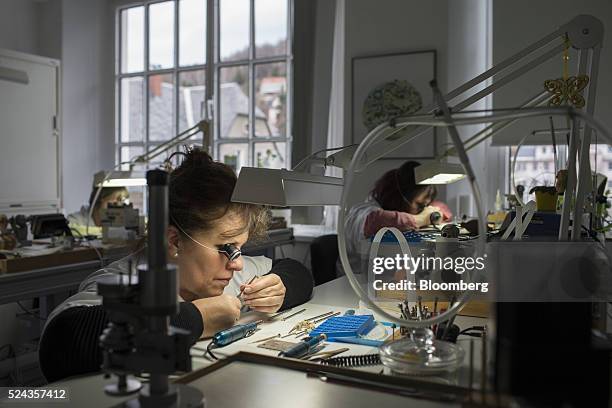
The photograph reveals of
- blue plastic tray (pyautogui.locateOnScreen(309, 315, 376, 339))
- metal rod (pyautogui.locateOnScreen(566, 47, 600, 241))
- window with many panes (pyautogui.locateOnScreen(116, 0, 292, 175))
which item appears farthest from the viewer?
window with many panes (pyautogui.locateOnScreen(116, 0, 292, 175))

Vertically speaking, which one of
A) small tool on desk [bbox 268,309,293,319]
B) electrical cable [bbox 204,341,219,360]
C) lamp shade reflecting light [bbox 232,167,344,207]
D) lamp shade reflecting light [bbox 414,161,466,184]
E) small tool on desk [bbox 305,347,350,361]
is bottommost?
small tool on desk [bbox 268,309,293,319]

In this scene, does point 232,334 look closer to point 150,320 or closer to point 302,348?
point 302,348

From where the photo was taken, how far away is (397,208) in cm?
328

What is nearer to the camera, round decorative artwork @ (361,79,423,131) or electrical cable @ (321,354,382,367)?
electrical cable @ (321,354,382,367)

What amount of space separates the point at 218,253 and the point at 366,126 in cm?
285

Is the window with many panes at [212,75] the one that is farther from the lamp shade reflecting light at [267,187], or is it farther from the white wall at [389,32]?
the lamp shade reflecting light at [267,187]

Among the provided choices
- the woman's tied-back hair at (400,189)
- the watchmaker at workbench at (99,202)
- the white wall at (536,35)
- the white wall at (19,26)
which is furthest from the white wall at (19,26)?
the white wall at (536,35)

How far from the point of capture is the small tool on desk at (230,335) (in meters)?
1.17

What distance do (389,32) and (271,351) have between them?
129 inches

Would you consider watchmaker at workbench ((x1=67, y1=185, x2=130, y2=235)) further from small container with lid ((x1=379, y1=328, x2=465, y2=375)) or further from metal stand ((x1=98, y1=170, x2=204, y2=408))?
metal stand ((x1=98, y1=170, x2=204, y2=408))

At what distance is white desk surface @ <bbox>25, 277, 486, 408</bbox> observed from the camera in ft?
2.93

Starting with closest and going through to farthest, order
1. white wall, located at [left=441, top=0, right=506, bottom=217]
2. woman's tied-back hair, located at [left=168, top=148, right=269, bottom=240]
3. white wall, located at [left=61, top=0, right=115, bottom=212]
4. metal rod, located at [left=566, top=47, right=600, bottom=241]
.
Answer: metal rod, located at [left=566, top=47, right=600, bottom=241] → woman's tied-back hair, located at [left=168, top=148, right=269, bottom=240] → white wall, located at [left=441, top=0, right=506, bottom=217] → white wall, located at [left=61, top=0, right=115, bottom=212]

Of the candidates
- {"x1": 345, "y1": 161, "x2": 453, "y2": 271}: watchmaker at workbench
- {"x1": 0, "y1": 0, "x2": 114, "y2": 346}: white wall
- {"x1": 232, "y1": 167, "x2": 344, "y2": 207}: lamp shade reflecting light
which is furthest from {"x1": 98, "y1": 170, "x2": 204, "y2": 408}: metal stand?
{"x1": 0, "y1": 0, "x2": 114, "y2": 346}: white wall

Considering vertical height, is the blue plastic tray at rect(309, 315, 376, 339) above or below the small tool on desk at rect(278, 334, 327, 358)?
below
